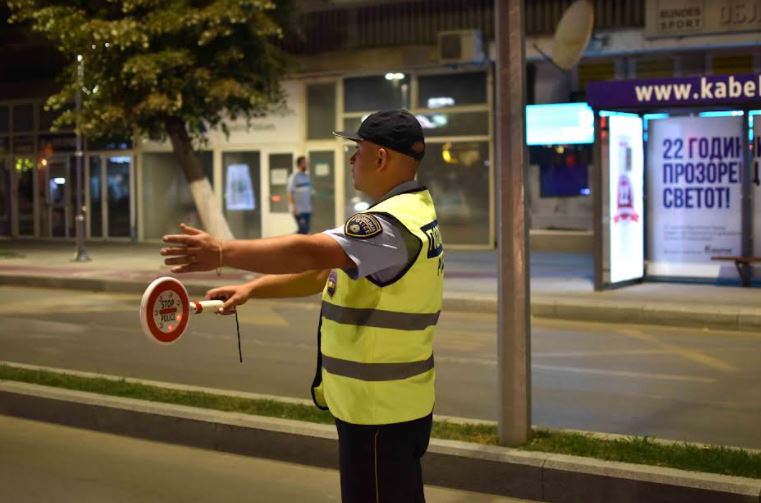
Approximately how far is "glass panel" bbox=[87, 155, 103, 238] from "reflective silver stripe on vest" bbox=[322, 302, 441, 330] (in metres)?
24.4

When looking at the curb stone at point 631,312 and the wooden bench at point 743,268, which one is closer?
the curb stone at point 631,312

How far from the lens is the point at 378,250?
316 cm

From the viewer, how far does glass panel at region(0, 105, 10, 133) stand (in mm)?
27994

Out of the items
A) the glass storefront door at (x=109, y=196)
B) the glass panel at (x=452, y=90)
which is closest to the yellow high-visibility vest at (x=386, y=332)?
the glass panel at (x=452, y=90)

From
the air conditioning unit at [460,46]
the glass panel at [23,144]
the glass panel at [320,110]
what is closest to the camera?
the air conditioning unit at [460,46]

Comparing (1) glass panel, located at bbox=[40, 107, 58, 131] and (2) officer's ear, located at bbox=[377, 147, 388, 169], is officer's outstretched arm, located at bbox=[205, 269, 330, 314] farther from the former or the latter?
(1) glass panel, located at bbox=[40, 107, 58, 131]

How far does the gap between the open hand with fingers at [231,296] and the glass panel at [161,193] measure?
73.4ft

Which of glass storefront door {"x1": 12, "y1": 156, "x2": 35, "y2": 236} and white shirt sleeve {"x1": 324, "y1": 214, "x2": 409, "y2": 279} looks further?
glass storefront door {"x1": 12, "y1": 156, "x2": 35, "y2": 236}

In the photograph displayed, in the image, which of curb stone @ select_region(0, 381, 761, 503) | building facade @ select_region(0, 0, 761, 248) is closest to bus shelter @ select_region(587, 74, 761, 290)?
building facade @ select_region(0, 0, 761, 248)

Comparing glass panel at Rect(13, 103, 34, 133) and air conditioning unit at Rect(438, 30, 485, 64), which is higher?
air conditioning unit at Rect(438, 30, 485, 64)

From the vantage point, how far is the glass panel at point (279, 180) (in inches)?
933

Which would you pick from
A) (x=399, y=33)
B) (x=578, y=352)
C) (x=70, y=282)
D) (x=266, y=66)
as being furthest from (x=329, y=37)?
(x=578, y=352)

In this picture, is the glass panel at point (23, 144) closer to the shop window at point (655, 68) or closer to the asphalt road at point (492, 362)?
the asphalt road at point (492, 362)

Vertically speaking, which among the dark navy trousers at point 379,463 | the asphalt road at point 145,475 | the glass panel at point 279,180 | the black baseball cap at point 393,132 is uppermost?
the glass panel at point 279,180
